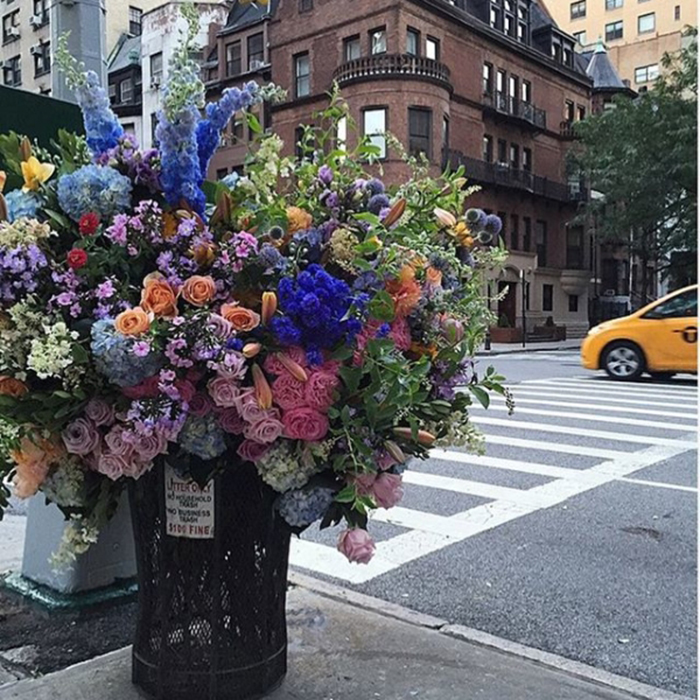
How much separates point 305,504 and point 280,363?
474 millimetres

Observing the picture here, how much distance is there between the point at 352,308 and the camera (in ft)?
8.01

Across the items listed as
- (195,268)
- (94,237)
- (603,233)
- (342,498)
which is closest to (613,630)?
(342,498)

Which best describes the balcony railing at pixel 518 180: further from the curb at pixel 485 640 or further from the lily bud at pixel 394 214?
the lily bud at pixel 394 214

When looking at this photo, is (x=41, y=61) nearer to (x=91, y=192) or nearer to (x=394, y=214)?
(x=91, y=192)

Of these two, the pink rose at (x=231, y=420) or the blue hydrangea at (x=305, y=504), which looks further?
the blue hydrangea at (x=305, y=504)

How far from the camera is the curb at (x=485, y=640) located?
318cm

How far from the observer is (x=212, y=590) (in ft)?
9.04

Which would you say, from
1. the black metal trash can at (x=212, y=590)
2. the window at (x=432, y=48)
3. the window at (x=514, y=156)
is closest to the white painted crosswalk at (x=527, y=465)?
the black metal trash can at (x=212, y=590)

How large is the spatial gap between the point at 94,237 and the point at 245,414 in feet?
2.32

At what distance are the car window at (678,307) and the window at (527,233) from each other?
Result: 24.2m

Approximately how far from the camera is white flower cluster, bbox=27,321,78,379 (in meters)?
2.20

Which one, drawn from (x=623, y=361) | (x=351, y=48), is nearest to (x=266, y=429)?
(x=623, y=361)

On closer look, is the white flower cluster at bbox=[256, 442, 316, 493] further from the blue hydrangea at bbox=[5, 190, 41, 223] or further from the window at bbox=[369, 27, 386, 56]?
the window at bbox=[369, 27, 386, 56]

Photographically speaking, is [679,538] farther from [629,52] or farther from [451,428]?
[629,52]
